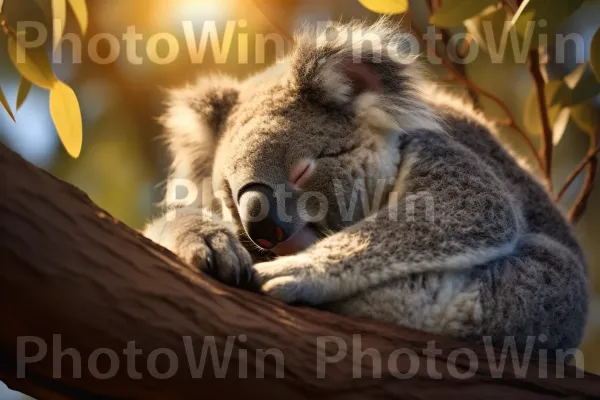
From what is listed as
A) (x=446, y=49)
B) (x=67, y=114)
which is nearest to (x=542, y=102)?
(x=446, y=49)

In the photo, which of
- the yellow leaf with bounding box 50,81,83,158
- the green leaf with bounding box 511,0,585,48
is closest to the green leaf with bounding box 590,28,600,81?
the green leaf with bounding box 511,0,585,48

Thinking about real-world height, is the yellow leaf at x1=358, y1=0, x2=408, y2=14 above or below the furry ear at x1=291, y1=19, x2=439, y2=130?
above

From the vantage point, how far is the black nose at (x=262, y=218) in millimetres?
2004

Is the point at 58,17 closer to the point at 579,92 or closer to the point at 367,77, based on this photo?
the point at 367,77

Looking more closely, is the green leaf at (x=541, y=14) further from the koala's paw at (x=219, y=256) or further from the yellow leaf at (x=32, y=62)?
the yellow leaf at (x=32, y=62)

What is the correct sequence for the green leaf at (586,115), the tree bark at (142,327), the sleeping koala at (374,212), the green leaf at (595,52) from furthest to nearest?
the green leaf at (586,115), the green leaf at (595,52), the sleeping koala at (374,212), the tree bark at (142,327)

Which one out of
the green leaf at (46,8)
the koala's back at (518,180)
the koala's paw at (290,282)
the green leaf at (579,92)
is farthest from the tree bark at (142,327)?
the green leaf at (579,92)

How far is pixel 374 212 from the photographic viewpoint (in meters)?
2.18

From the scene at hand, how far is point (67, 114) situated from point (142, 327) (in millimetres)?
849

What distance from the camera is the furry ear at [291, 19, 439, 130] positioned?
2.29 meters

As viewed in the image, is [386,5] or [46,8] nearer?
[46,8]

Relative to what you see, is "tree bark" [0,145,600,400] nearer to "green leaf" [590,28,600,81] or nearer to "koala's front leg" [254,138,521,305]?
"koala's front leg" [254,138,521,305]

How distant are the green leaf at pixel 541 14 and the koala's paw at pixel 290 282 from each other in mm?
1004

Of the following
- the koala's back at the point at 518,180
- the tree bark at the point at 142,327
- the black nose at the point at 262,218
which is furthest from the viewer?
the koala's back at the point at 518,180
